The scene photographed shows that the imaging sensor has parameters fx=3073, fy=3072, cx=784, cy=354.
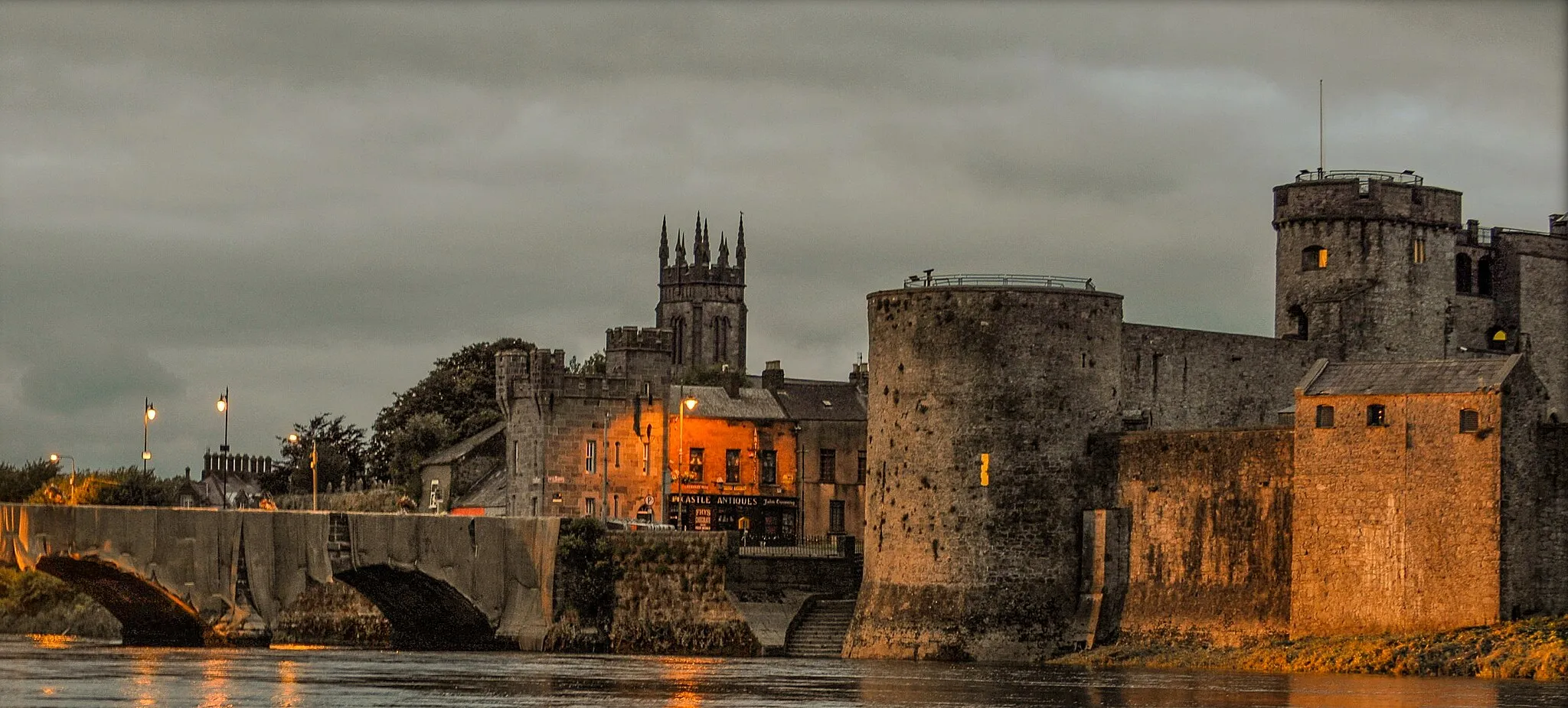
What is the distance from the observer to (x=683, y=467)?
105000 mm

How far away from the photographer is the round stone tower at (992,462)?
81.8 metres

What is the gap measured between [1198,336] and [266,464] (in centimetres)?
7951

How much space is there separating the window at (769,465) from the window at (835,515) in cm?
208

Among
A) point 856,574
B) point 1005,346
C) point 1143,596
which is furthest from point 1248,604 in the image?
point 856,574

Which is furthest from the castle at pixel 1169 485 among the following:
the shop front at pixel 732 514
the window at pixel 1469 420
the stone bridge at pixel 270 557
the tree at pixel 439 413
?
the tree at pixel 439 413

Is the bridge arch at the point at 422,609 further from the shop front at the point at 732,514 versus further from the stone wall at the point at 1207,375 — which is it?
the stone wall at the point at 1207,375

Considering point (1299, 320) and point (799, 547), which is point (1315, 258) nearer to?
point (1299, 320)

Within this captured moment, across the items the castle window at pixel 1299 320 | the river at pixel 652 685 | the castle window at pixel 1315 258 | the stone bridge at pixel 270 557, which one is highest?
the castle window at pixel 1315 258

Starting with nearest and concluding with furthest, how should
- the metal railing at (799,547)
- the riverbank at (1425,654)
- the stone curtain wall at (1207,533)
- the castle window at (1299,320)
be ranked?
the riverbank at (1425,654) < the stone curtain wall at (1207,533) < the metal railing at (799,547) < the castle window at (1299,320)

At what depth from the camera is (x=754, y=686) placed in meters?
70.7

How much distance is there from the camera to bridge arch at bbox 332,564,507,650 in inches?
3546

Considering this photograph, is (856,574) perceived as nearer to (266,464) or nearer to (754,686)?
(754,686)

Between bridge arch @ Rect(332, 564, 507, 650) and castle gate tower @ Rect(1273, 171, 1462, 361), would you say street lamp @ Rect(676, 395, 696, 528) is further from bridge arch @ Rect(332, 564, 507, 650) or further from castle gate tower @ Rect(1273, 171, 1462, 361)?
castle gate tower @ Rect(1273, 171, 1462, 361)

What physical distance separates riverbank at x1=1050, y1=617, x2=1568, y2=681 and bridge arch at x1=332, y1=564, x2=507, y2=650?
2217 cm
